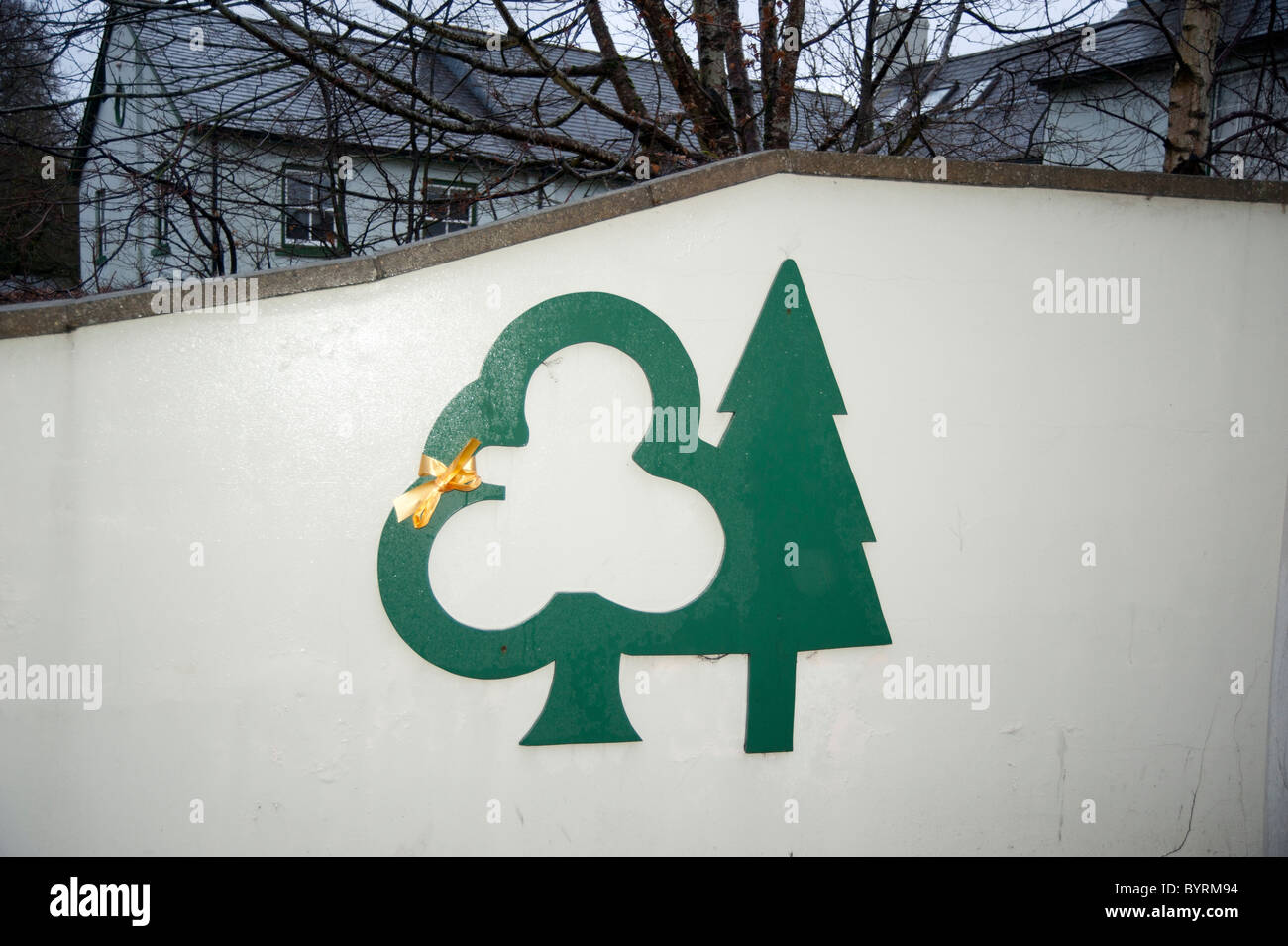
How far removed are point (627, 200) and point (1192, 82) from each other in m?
3.91

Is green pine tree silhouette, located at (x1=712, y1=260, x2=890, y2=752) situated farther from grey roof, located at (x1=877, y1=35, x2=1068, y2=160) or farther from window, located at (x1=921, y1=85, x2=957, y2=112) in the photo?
window, located at (x1=921, y1=85, x2=957, y2=112)

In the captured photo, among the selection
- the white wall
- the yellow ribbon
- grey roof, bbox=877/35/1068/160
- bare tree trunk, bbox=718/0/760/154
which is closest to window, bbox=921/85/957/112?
grey roof, bbox=877/35/1068/160

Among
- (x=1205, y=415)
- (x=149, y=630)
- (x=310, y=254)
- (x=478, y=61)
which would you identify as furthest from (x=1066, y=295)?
(x=310, y=254)

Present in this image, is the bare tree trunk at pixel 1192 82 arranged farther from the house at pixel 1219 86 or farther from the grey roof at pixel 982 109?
the grey roof at pixel 982 109

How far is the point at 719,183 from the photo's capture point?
128 inches

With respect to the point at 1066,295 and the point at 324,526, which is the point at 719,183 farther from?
the point at 324,526

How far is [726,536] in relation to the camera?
10.8ft

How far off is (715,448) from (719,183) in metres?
0.91

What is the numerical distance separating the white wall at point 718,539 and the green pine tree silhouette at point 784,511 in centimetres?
7

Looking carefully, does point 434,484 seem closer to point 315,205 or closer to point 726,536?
point 726,536

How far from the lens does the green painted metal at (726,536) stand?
314 centimetres

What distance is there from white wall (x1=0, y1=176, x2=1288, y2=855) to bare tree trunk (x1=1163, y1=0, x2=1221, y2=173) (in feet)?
6.42

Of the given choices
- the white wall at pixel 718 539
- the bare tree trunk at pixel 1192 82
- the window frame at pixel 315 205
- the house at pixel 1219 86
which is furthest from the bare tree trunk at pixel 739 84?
the white wall at pixel 718 539

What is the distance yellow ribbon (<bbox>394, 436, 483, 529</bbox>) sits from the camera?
10.2 ft
